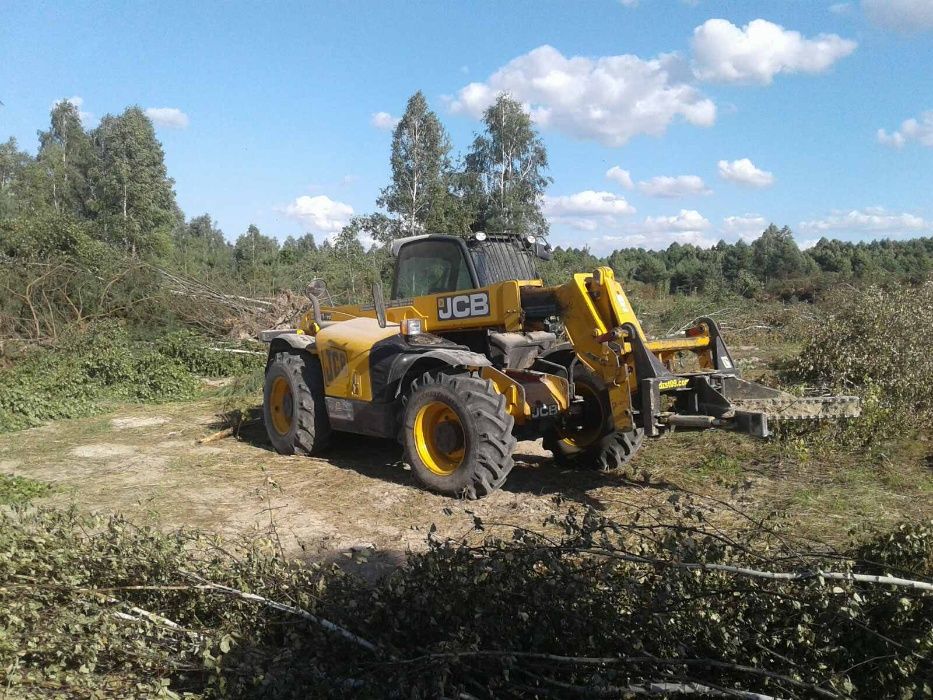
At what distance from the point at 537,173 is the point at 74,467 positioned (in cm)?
3004

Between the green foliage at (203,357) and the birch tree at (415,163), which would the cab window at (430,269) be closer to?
the green foliage at (203,357)

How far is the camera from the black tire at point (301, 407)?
299 inches

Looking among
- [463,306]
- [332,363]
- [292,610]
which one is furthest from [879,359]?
[292,610]

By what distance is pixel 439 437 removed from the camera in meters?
6.16

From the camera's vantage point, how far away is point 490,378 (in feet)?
19.8

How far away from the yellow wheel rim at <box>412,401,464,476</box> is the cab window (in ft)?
4.38

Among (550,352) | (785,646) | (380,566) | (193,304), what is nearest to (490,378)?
(550,352)

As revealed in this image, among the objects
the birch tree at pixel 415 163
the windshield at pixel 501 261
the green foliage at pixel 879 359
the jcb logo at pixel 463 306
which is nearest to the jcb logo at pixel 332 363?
the jcb logo at pixel 463 306

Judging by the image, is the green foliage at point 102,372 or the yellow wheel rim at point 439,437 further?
the green foliage at point 102,372

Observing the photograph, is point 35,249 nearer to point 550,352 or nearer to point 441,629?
point 550,352

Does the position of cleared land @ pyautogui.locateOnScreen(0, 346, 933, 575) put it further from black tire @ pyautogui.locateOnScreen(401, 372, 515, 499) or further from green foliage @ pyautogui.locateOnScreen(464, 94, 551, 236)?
green foliage @ pyautogui.locateOnScreen(464, 94, 551, 236)

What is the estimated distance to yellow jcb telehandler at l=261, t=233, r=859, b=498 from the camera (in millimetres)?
5617

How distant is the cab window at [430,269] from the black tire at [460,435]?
3.67ft

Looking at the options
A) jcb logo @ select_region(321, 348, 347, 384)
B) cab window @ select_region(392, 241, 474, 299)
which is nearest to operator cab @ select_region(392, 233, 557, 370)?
cab window @ select_region(392, 241, 474, 299)
